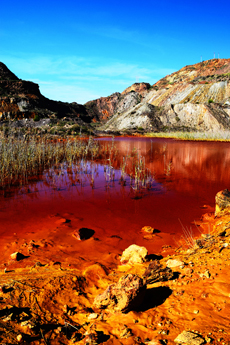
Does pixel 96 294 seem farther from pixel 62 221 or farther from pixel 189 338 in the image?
pixel 62 221

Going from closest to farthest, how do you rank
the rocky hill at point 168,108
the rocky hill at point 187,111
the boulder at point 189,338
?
the boulder at point 189,338, the rocky hill at point 187,111, the rocky hill at point 168,108

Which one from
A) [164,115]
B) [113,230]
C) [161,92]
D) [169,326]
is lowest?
[113,230]

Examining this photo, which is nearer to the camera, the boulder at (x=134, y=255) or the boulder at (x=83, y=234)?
the boulder at (x=134, y=255)

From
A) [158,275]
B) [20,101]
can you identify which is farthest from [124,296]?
[20,101]

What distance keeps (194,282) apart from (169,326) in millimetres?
600

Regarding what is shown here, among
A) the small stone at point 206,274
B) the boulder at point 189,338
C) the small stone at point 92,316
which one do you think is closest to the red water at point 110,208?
the small stone at point 206,274

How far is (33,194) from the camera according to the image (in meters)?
5.94

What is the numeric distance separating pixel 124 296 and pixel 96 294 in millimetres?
514

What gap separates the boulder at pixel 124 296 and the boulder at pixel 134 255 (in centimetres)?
90

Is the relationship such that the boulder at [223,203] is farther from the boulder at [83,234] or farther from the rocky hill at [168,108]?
the rocky hill at [168,108]

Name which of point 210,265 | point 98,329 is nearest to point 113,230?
point 210,265

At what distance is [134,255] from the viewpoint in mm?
2930

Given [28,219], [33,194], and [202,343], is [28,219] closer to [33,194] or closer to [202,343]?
[33,194]

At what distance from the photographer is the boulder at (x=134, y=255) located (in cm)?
286
